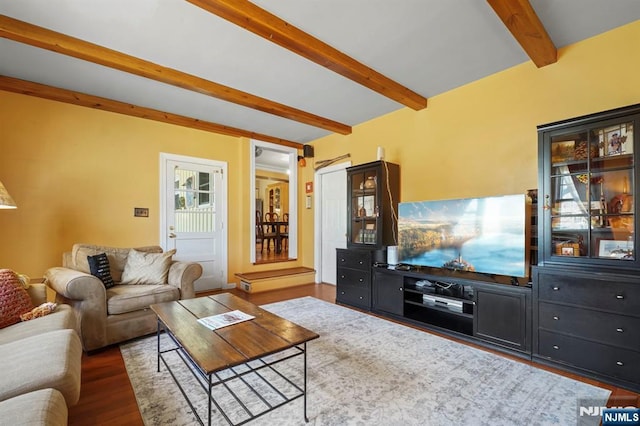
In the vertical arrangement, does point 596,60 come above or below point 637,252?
above

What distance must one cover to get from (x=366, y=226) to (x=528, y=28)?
103 inches

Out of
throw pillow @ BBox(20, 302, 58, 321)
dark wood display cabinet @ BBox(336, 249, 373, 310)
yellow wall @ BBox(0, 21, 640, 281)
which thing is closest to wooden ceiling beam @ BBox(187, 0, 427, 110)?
yellow wall @ BBox(0, 21, 640, 281)

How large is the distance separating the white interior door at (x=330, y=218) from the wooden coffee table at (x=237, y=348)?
2.90 m

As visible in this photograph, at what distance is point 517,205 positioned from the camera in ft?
8.14

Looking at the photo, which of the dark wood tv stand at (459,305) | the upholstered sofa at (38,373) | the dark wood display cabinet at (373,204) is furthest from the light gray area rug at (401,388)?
the dark wood display cabinet at (373,204)

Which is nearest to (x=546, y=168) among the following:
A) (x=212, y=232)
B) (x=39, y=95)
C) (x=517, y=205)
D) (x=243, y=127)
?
(x=517, y=205)

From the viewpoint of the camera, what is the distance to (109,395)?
183 centimetres

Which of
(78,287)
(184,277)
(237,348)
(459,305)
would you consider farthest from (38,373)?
(459,305)

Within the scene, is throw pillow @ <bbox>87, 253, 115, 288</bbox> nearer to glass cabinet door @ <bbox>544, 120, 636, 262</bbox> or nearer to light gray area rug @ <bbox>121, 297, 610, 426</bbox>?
light gray area rug @ <bbox>121, 297, 610, 426</bbox>

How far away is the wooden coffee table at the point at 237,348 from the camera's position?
1382mm

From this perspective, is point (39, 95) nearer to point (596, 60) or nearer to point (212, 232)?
point (212, 232)

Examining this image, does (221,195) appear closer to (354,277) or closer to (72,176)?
(72,176)

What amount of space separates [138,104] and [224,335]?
3.60 m

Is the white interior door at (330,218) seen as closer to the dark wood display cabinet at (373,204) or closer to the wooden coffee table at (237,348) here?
the dark wood display cabinet at (373,204)
